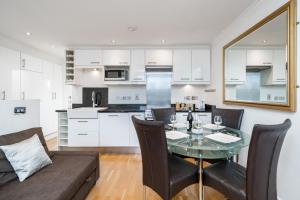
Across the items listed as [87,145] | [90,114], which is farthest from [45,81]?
[87,145]

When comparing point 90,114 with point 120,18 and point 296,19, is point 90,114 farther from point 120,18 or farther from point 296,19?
point 296,19

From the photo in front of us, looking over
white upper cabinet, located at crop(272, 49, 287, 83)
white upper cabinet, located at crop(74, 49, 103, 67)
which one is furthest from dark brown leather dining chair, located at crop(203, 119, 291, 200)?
white upper cabinet, located at crop(74, 49, 103, 67)

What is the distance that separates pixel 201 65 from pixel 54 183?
10.7 ft

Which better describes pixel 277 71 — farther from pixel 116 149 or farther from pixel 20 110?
pixel 116 149

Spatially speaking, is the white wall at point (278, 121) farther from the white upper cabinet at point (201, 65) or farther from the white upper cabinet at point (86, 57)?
the white upper cabinet at point (86, 57)

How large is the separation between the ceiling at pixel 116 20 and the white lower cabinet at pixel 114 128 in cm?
157

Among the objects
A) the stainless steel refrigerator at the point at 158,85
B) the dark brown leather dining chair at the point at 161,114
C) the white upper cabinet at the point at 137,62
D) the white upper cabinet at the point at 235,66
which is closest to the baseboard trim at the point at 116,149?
the stainless steel refrigerator at the point at 158,85

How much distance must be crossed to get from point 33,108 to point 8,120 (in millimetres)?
340

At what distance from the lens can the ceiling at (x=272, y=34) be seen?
5.10ft

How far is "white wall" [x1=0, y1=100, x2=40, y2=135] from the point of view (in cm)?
173

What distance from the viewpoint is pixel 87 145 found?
326 cm

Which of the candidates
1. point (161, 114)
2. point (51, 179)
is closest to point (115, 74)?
point (161, 114)

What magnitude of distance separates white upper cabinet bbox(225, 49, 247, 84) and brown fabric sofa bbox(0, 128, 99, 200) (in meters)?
2.32

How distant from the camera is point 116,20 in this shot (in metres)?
2.47
